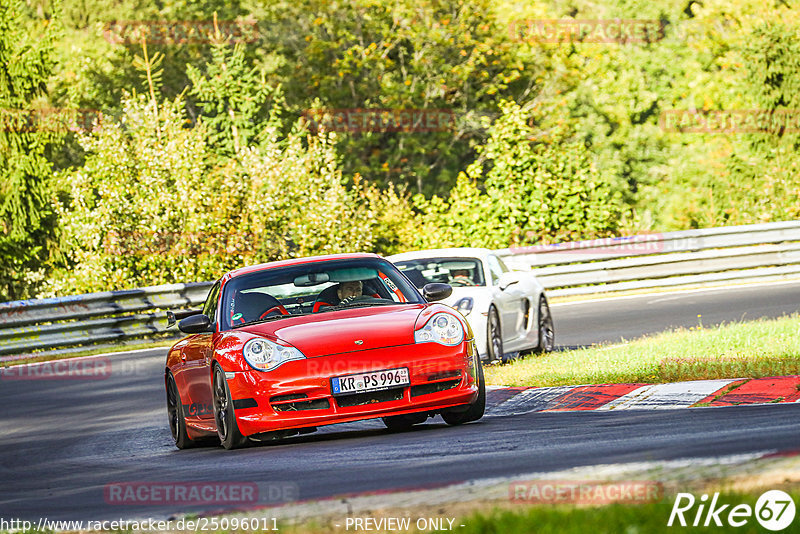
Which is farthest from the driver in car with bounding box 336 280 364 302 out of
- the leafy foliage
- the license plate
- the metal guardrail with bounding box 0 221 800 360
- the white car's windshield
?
the leafy foliage

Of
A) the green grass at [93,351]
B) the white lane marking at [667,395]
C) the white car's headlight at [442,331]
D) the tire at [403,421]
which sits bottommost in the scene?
the green grass at [93,351]

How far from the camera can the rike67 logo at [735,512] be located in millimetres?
4441

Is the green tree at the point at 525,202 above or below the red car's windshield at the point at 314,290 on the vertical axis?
below

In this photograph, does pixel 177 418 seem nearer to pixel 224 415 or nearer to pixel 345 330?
Result: pixel 224 415

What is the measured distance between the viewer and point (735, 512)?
15.0 ft

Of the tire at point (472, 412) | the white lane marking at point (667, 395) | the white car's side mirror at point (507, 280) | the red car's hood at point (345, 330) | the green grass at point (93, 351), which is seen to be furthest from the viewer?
the green grass at point (93, 351)

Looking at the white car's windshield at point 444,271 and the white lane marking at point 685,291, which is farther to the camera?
the white lane marking at point 685,291

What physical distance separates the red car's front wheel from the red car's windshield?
0.59 metres

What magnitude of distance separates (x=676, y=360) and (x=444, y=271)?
4.48 meters

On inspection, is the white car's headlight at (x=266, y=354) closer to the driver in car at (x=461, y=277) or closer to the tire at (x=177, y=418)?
the tire at (x=177, y=418)

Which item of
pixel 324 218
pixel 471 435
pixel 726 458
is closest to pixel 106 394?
pixel 471 435

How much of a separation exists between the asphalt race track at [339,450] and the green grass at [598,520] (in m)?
1.04

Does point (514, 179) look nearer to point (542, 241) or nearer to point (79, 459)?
point (542, 241)

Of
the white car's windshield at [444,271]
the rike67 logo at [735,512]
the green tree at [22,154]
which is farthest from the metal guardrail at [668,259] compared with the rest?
the rike67 logo at [735,512]
